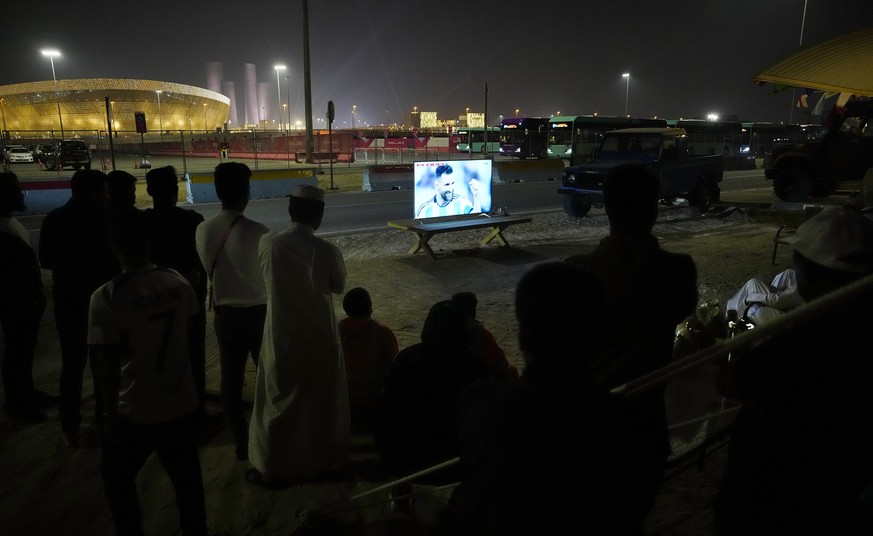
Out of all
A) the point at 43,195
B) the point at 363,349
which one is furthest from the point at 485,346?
the point at 43,195

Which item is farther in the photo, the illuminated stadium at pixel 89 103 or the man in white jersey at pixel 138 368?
the illuminated stadium at pixel 89 103

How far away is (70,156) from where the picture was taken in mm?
30641

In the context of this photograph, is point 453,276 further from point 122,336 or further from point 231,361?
point 122,336

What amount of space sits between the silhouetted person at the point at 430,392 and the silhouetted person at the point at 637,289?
2.88 ft

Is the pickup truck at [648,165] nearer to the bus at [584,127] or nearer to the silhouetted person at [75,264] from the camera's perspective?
the silhouetted person at [75,264]

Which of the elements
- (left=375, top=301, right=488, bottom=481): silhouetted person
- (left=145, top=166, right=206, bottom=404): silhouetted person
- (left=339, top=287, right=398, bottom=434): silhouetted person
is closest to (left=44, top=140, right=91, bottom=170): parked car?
(left=145, top=166, right=206, bottom=404): silhouetted person

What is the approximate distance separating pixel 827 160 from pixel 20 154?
43.6m

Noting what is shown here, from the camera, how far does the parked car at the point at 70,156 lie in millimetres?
30125

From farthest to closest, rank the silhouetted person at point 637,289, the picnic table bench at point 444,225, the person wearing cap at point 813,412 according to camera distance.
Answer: the picnic table bench at point 444,225 → the silhouetted person at point 637,289 → the person wearing cap at point 813,412

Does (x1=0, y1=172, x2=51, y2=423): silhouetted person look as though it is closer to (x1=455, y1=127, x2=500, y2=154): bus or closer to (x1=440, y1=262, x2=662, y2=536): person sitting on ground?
(x1=440, y1=262, x2=662, y2=536): person sitting on ground

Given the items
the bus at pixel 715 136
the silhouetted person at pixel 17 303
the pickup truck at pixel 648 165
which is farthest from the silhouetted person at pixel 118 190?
the bus at pixel 715 136

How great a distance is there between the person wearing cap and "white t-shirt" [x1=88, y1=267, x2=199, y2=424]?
2424 millimetres

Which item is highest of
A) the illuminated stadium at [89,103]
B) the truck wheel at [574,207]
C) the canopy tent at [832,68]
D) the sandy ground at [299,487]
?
the illuminated stadium at [89,103]

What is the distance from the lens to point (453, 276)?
9109 mm
